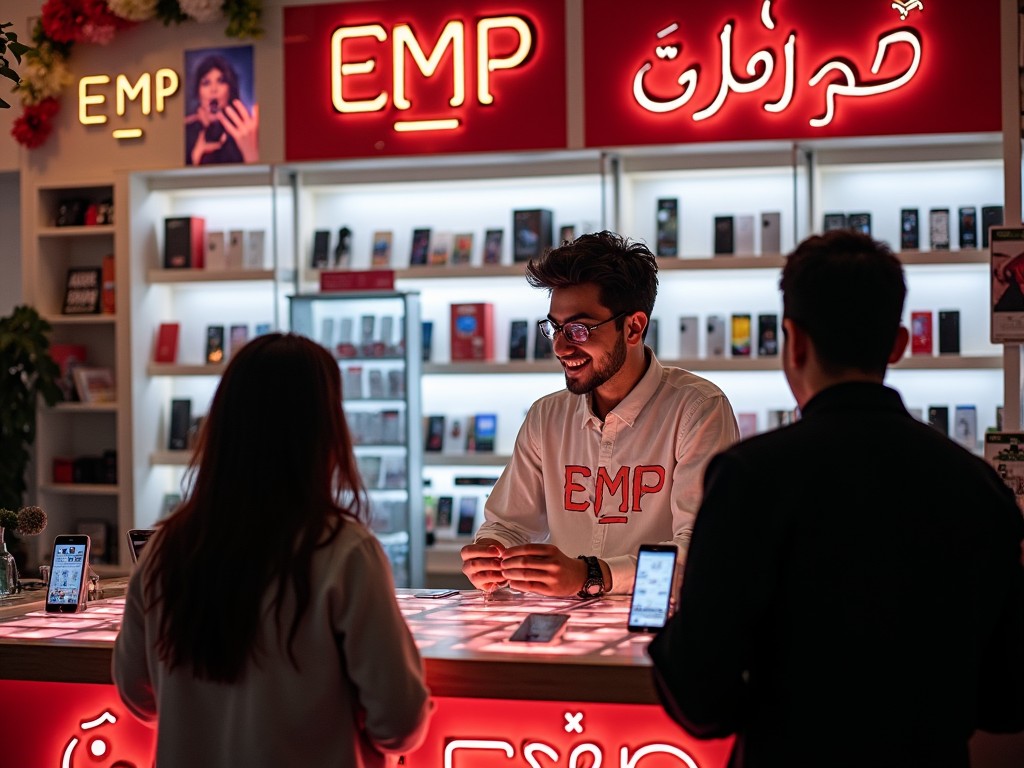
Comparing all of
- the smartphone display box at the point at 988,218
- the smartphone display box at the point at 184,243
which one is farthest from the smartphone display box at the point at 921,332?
the smartphone display box at the point at 184,243

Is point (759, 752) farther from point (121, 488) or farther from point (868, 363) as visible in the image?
point (121, 488)

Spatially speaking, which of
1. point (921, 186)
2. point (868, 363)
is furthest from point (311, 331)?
point (868, 363)

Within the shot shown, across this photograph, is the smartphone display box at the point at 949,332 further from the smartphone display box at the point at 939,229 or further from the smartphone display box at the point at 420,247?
the smartphone display box at the point at 420,247

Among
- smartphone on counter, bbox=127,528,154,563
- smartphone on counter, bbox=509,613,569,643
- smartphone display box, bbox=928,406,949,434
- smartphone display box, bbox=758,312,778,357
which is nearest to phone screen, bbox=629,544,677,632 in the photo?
smartphone on counter, bbox=509,613,569,643

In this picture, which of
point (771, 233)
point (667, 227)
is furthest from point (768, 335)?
point (667, 227)

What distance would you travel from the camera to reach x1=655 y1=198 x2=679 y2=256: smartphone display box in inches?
233

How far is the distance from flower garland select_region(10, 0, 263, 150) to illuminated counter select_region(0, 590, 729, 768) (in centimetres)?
410

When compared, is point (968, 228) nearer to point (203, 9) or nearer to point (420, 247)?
point (420, 247)

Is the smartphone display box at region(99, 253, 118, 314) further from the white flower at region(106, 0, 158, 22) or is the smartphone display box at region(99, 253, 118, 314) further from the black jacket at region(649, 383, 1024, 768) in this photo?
the black jacket at region(649, 383, 1024, 768)

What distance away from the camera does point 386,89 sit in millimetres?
6070

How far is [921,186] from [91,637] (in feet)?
14.6

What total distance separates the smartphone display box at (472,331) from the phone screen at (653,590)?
3.67 meters

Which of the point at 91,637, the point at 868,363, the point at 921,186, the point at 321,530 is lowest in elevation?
the point at 91,637

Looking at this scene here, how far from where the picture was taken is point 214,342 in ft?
21.6
